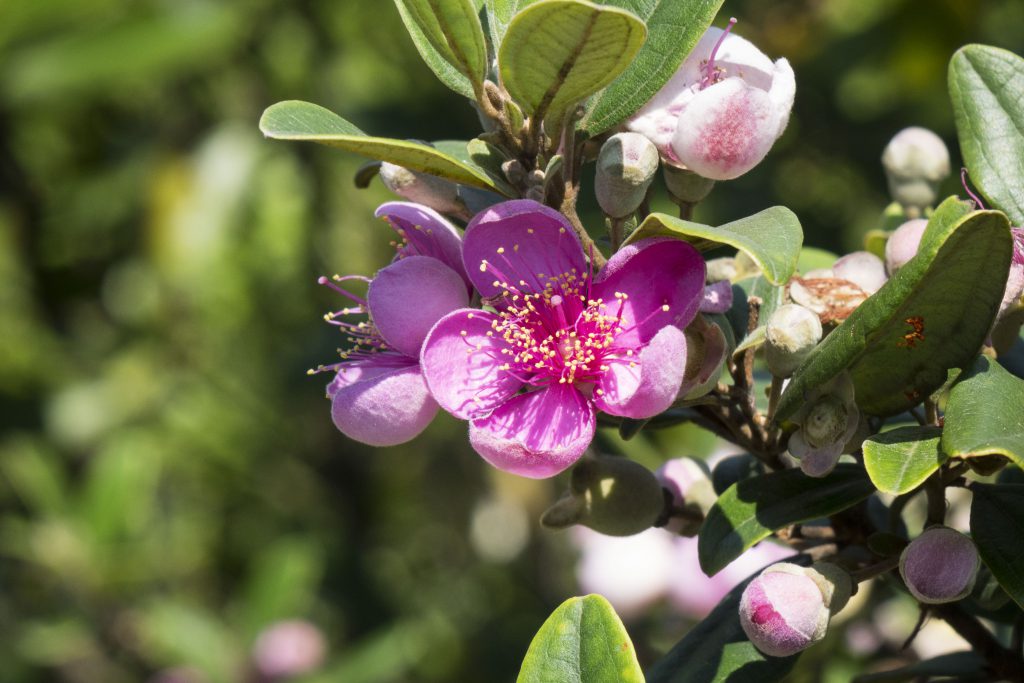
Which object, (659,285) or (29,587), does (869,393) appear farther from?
(29,587)

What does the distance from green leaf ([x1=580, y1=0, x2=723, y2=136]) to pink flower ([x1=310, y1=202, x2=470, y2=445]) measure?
0.67ft

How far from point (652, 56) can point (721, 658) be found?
2.05 feet

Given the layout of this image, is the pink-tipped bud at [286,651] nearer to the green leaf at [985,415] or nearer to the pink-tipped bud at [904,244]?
the pink-tipped bud at [904,244]

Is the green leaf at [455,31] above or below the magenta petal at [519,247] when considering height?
above

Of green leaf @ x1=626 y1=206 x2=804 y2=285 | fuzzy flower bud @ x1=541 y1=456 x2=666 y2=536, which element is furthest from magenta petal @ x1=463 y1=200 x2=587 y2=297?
fuzzy flower bud @ x1=541 y1=456 x2=666 y2=536

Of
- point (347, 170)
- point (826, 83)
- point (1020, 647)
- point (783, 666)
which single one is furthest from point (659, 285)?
point (347, 170)

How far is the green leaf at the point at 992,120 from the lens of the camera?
1258mm

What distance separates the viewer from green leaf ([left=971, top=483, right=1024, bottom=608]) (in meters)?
1.10

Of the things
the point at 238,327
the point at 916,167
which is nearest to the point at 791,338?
the point at 916,167

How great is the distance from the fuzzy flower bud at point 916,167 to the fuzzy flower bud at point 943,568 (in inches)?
24.8

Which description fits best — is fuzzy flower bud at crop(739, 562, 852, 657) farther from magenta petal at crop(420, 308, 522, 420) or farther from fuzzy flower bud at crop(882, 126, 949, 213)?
fuzzy flower bud at crop(882, 126, 949, 213)

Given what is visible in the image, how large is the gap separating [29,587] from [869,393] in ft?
10.8

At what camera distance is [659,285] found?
1183 mm

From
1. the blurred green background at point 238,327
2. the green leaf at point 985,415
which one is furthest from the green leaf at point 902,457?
the blurred green background at point 238,327
